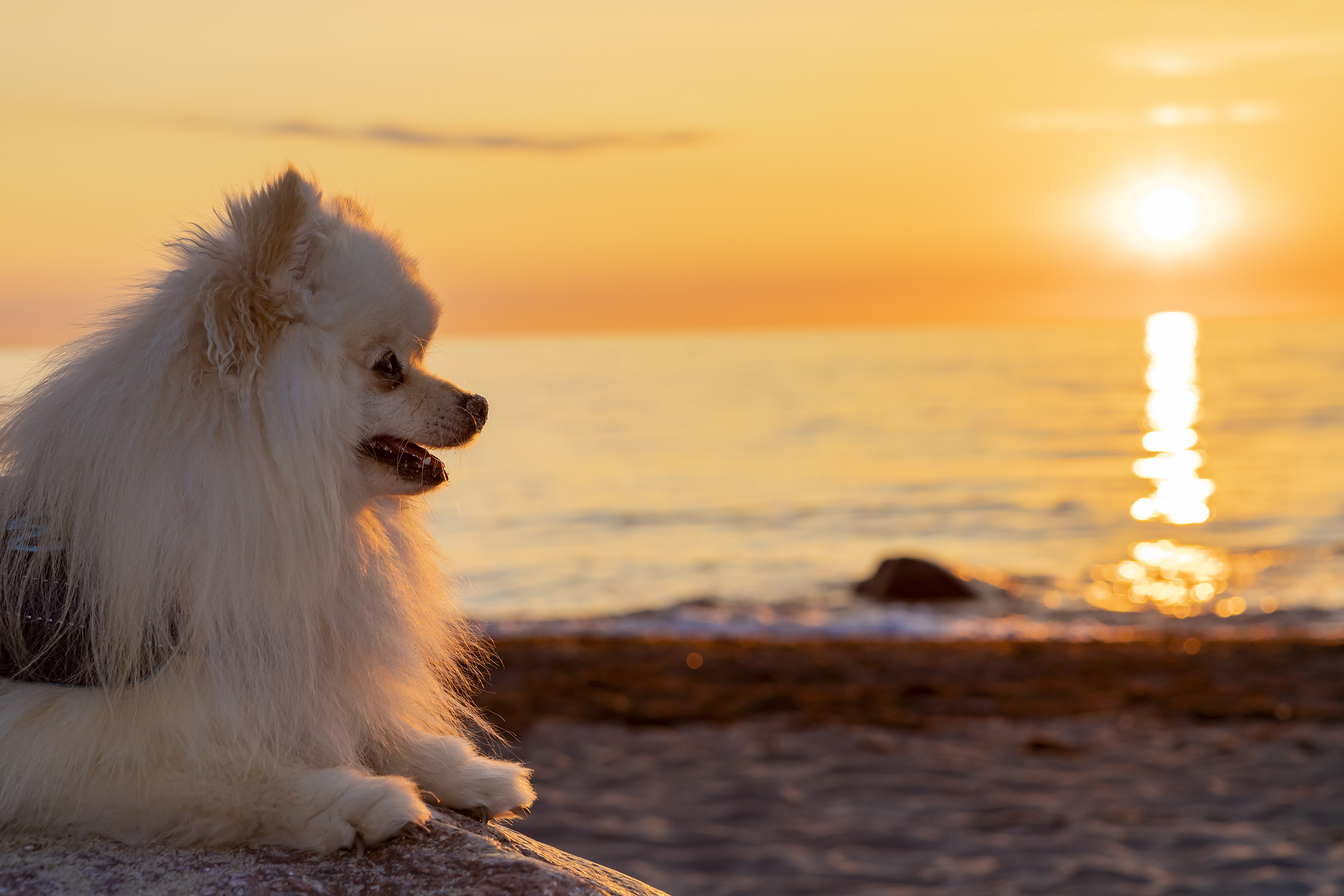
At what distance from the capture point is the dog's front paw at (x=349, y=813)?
2.12m

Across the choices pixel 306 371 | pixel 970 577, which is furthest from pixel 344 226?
pixel 970 577

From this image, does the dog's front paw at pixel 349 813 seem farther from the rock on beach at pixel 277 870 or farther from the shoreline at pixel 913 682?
the shoreline at pixel 913 682

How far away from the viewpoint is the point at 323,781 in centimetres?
218

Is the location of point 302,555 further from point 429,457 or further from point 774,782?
point 774,782

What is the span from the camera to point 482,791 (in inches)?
100

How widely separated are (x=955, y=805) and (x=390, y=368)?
218 inches

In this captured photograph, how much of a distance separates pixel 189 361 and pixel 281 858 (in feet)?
3.32

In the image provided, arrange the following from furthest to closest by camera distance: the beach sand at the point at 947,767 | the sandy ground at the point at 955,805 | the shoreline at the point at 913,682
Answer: the shoreline at the point at 913,682 < the beach sand at the point at 947,767 < the sandy ground at the point at 955,805

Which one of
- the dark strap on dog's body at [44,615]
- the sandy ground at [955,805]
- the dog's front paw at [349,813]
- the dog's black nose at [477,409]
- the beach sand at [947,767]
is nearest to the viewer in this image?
the dog's front paw at [349,813]

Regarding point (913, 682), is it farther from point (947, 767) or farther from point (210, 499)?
point (210, 499)

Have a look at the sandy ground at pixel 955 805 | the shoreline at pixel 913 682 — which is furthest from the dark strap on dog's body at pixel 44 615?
the shoreline at pixel 913 682

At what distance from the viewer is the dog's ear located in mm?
2238

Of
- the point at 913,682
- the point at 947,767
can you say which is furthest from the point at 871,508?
the point at 947,767

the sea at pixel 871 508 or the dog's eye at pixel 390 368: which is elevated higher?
the sea at pixel 871 508
